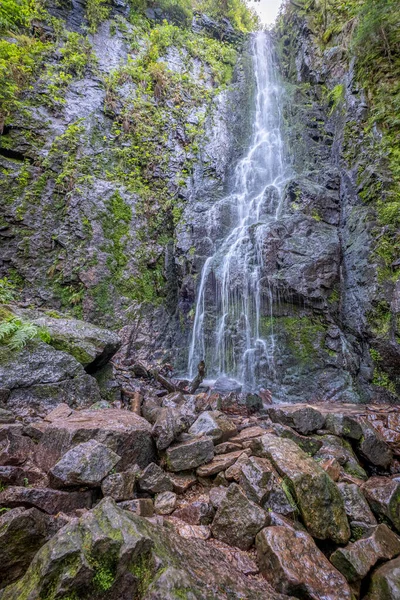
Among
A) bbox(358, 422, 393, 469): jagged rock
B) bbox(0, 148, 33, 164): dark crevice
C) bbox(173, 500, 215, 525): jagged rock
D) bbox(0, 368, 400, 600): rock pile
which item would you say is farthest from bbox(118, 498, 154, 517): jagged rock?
bbox(0, 148, 33, 164): dark crevice

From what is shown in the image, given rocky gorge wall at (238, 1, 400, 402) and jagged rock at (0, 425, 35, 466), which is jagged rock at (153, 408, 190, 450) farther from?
rocky gorge wall at (238, 1, 400, 402)

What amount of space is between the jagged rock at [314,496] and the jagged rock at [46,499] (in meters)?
1.75

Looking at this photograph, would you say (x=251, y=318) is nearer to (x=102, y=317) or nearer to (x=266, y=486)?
(x=102, y=317)

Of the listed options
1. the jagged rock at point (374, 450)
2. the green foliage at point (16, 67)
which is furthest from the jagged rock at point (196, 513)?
the green foliage at point (16, 67)

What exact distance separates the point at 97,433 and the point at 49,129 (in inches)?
479

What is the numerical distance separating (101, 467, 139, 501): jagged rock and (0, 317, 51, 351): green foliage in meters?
3.02

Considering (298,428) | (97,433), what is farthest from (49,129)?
(298,428)

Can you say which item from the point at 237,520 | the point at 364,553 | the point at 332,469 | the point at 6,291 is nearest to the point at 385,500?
the point at 332,469

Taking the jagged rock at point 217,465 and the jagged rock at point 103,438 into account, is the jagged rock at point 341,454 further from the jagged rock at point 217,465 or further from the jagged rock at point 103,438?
the jagged rock at point 103,438

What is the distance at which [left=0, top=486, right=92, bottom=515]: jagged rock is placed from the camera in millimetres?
2145

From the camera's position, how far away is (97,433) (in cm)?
299

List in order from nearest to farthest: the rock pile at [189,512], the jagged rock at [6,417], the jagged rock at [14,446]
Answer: the rock pile at [189,512]
the jagged rock at [14,446]
the jagged rock at [6,417]

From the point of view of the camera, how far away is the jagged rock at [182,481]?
280cm

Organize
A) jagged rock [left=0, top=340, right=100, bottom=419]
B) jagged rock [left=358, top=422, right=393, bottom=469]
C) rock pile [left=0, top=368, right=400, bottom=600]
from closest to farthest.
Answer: rock pile [left=0, top=368, right=400, bottom=600] < jagged rock [left=358, top=422, right=393, bottom=469] < jagged rock [left=0, top=340, right=100, bottom=419]
